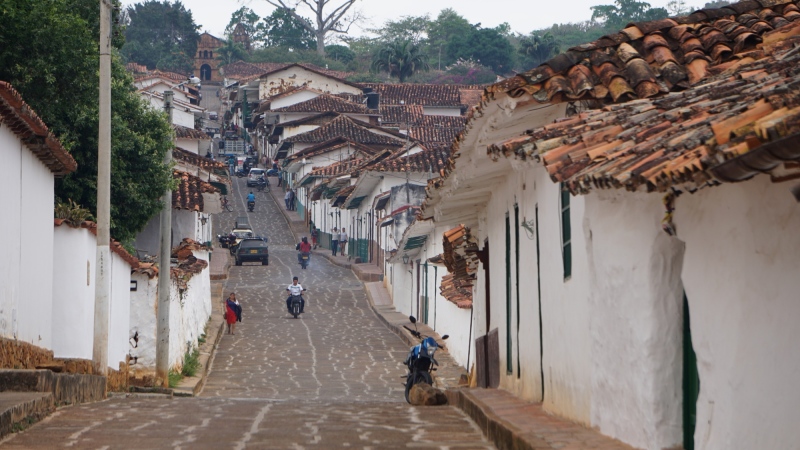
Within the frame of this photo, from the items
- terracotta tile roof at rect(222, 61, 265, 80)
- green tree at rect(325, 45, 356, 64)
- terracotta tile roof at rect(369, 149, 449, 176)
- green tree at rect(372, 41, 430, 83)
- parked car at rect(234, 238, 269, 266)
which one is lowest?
parked car at rect(234, 238, 269, 266)

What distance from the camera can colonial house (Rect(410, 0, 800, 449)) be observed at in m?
5.62

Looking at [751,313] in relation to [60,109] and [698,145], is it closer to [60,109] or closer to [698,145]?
[698,145]

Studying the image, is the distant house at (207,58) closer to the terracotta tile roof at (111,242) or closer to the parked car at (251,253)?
the parked car at (251,253)

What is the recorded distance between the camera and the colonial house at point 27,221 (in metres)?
14.2

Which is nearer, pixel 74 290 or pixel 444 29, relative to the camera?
pixel 74 290

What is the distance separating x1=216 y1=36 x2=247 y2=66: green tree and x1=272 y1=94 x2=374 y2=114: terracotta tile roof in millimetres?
53438

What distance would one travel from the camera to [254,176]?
81938 millimetres

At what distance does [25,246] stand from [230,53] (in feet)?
383

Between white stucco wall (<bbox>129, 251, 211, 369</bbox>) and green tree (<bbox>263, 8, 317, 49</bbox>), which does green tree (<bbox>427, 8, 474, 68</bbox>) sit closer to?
green tree (<bbox>263, 8, 317, 49</bbox>)

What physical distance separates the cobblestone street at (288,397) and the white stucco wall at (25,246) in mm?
1474

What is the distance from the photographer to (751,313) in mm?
5914

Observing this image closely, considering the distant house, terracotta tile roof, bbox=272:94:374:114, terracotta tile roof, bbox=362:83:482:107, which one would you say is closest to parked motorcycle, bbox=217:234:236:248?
terracotta tile roof, bbox=272:94:374:114

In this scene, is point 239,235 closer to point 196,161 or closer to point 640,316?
point 196,161

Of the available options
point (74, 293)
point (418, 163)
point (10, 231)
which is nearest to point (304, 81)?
point (418, 163)
